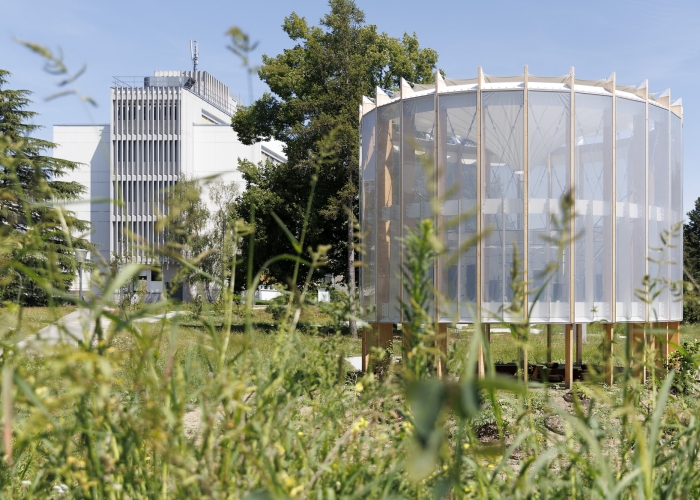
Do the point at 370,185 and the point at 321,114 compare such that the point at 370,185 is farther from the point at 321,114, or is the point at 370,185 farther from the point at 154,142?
the point at 154,142

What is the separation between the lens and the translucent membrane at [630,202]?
9781mm

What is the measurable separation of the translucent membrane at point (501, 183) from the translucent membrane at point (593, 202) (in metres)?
0.83

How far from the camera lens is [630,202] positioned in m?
9.89

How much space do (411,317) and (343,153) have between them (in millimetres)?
22965

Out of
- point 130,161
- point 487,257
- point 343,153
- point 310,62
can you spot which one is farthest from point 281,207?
point 130,161

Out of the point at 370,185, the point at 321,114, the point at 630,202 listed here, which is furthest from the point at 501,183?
the point at 321,114

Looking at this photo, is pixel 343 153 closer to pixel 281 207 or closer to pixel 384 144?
pixel 281 207

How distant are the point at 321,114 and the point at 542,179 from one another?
14.4 metres

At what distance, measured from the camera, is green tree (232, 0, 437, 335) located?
2348cm

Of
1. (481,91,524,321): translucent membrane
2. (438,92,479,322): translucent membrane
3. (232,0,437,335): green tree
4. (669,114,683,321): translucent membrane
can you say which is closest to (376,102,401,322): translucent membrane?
(438,92,479,322): translucent membrane

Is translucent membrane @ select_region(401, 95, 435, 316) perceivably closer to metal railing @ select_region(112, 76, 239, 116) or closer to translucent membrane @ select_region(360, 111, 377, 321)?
translucent membrane @ select_region(360, 111, 377, 321)

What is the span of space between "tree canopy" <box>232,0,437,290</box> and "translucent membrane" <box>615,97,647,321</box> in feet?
42.8

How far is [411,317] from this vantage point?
1.09 metres

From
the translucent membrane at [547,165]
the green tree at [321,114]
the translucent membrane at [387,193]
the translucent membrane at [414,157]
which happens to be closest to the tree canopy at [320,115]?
the green tree at [321,114]
